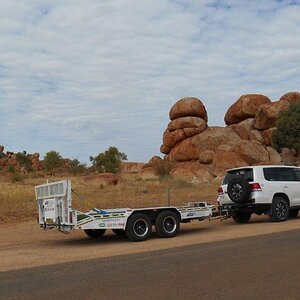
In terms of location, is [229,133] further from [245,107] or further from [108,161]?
[108,161]

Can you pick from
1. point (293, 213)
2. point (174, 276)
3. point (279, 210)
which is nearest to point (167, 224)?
point (279, 210)

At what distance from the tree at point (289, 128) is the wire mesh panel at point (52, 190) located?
155ft

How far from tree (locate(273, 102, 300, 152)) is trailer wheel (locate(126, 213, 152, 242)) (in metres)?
46.6

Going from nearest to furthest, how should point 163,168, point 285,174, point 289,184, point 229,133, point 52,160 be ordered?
1. point 289,184
2. point 285,174
3. point 163,168
4. point 229,133
5. point 52,160

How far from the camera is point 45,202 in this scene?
1364 centimetres

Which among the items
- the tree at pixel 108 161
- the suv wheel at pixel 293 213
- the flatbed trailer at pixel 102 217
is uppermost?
the tree at pixel 108 161

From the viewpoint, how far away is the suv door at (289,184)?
17484 mm

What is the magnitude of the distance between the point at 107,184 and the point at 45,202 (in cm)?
3317

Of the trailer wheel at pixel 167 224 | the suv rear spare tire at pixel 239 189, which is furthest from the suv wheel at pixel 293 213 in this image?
the trailer wheel at pixel 167 224

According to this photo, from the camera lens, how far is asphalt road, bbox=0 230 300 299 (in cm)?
736

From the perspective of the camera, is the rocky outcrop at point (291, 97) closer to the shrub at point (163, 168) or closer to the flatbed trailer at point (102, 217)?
the shrub at point (163, 168)

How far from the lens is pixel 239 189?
54.7ft

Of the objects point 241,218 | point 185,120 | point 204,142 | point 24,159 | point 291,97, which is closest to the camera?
point 241,218

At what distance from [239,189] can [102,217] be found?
215 inches
